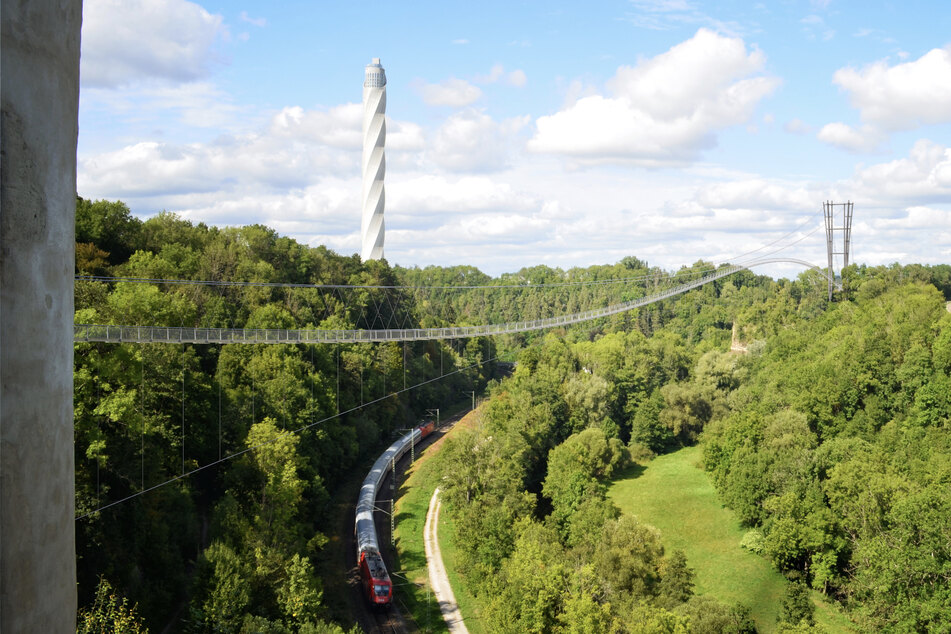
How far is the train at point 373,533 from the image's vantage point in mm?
24062

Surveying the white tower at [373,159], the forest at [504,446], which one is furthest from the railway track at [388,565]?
the white tower at [373,159]

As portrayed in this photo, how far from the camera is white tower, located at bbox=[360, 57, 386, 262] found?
71.8m

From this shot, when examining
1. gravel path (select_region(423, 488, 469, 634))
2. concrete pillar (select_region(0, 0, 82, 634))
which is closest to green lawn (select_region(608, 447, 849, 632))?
gravel path (select_region(423, 488, 469, 634))

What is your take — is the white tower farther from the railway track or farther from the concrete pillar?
the concrete pillar

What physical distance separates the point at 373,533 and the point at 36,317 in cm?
2743

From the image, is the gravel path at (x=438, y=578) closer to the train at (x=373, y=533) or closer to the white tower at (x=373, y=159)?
the train at (x=373, y=533)

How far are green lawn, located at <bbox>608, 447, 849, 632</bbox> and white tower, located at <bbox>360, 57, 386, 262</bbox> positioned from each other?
3932cm

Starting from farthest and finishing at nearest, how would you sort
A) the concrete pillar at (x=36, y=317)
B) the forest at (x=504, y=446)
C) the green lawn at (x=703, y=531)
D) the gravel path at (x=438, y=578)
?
the green lawn at (x=703, y=531) → the gravel path at (x=438, y=578) → the forest at (x=504, y=446) → the concrete pillar at (x=36, y=317)

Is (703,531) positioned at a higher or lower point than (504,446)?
lower

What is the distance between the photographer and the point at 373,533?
92.6 feet

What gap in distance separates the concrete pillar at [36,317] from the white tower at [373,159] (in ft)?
228

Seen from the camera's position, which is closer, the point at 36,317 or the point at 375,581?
the point at 36,317

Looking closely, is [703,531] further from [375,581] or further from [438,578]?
[375,581]

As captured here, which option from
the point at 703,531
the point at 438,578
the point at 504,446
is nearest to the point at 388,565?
the point at 438,578
